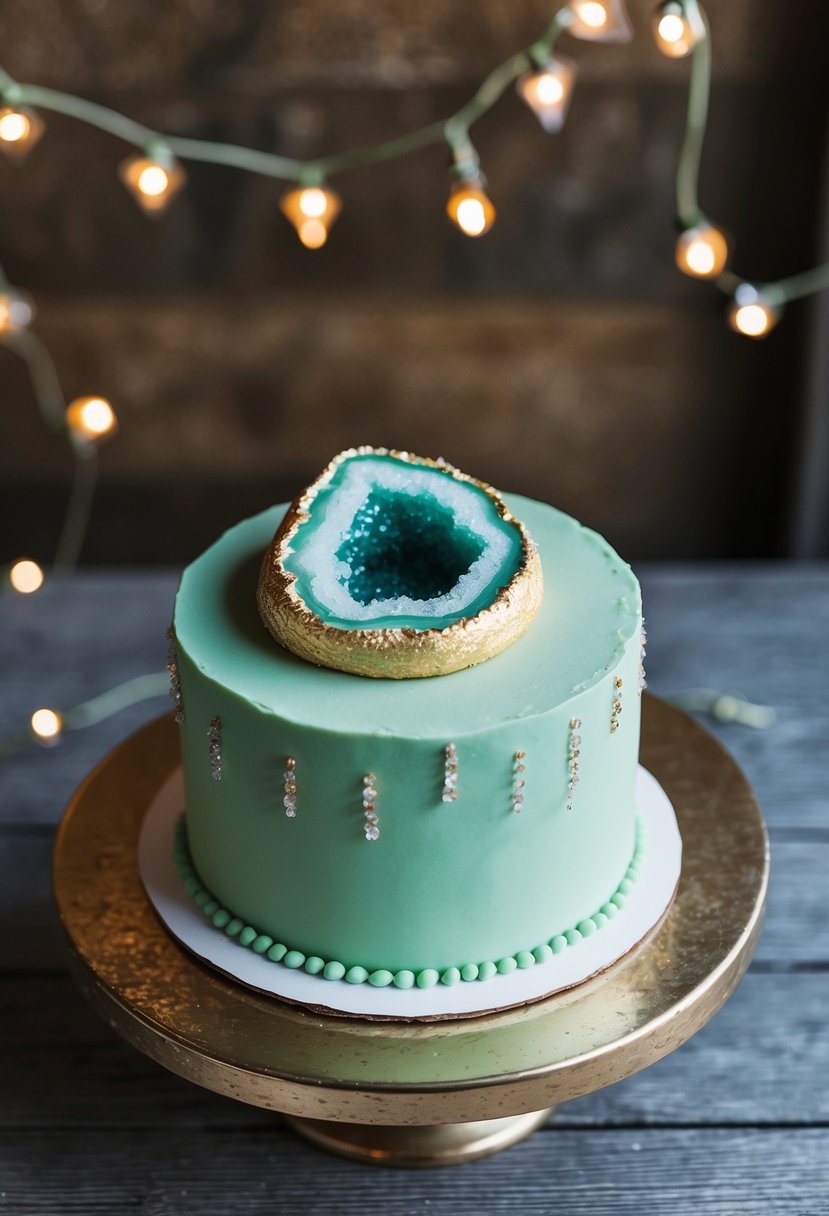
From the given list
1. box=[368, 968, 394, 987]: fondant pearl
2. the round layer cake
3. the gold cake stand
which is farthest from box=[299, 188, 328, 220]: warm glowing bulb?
box=[368, 968, 394, 987]: fondant pearl

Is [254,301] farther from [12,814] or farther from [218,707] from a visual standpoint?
[218,707]

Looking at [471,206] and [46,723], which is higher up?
[471,206]

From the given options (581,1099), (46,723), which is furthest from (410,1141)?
(46,723)

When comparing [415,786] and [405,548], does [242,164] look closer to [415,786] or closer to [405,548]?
[405,548]

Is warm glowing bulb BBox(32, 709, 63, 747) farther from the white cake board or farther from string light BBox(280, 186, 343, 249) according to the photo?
string light BBox(280, 186, 343, 249)

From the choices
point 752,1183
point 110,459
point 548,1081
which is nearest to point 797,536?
point 110,459

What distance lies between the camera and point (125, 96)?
180 cm

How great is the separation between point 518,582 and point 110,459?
1.34 metres

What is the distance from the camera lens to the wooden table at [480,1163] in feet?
3.31

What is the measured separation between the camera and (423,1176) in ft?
3.37

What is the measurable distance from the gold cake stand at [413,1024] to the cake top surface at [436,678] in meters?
0.22

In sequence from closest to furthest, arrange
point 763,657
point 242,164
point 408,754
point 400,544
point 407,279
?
1. point 408,754
2. point 400,544
3. point 763,657
4. point 242,164
5. point 407,279

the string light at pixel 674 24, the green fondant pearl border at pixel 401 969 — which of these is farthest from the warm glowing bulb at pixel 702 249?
the green fondant pearl border at pixel 401 969

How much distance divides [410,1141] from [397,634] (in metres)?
0.43
